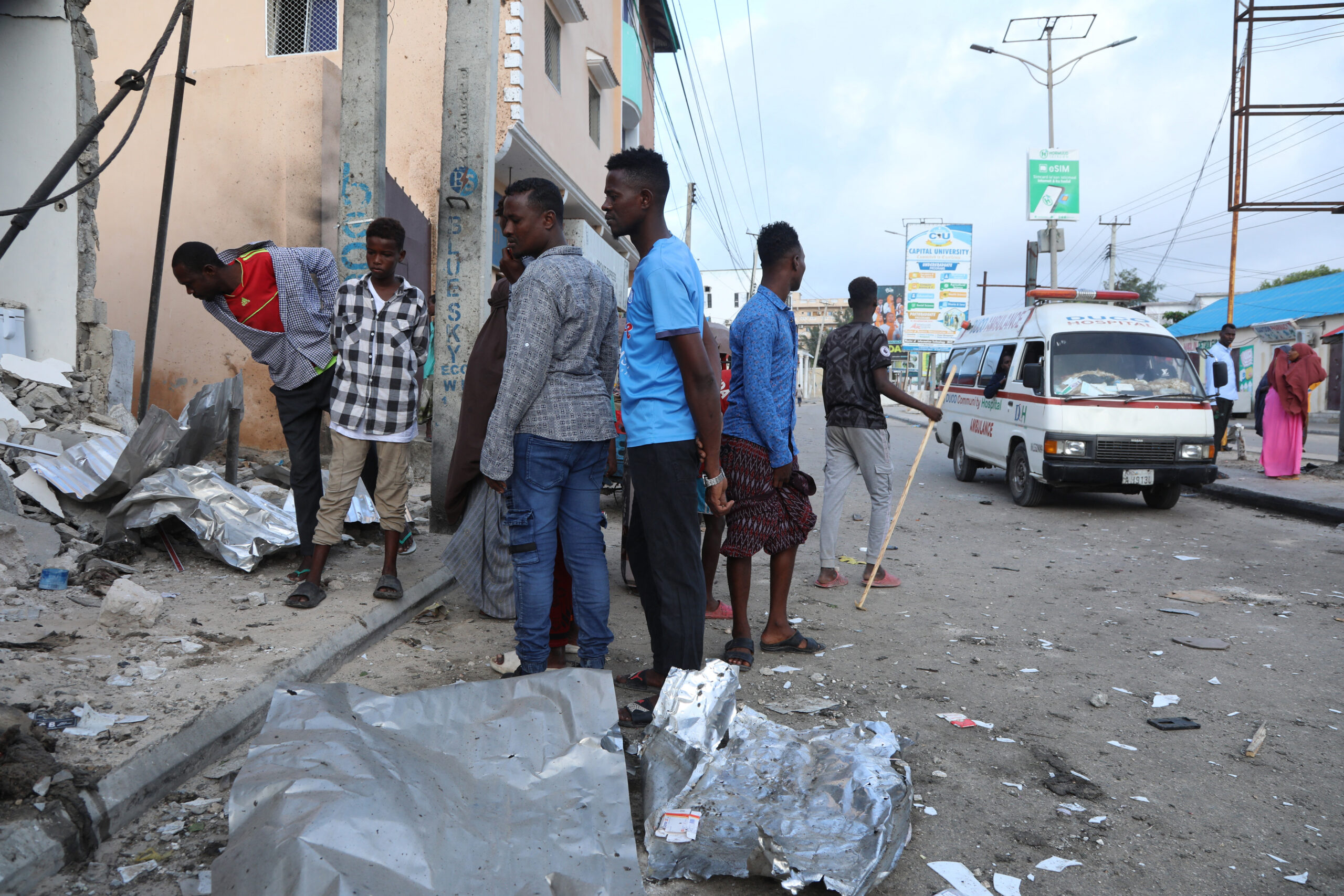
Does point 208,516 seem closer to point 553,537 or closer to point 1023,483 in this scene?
point 553,537

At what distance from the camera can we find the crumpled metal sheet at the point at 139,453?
4.76m

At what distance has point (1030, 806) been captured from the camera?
266cm

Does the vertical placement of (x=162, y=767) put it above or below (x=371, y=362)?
below

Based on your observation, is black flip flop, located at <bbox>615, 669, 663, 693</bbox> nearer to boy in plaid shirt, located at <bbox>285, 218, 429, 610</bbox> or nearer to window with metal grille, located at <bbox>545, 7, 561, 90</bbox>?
boy in plaid shirt, located at <bbox>285, 218, 429, 610</bbox>

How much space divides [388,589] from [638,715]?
72.6 inches

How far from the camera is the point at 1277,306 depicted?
2880 cm

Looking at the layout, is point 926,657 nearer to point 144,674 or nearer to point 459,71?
point 144,674

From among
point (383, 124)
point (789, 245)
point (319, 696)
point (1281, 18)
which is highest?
point (1281, 18)

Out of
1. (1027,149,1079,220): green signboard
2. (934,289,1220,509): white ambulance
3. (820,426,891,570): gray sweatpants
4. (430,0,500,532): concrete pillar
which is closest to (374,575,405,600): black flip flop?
(430,0,500,532): concrete pillar

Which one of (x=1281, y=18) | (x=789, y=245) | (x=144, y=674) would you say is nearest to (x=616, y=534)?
(x=789, y=245)

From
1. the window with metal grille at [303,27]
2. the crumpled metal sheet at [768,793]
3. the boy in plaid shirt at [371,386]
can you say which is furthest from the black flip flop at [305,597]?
the window with metal grille at [303,27]

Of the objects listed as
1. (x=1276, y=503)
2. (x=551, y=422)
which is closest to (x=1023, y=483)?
(x=1276, y=503)

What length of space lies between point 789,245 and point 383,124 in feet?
12.4


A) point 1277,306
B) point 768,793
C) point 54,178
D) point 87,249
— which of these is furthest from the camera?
point 1277,306
